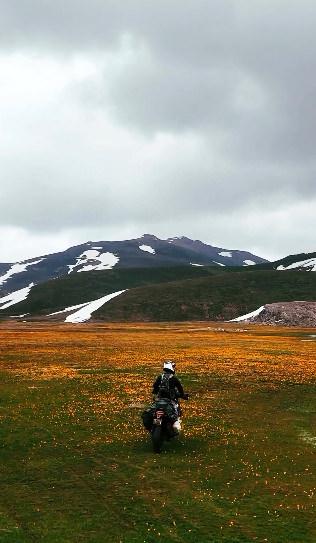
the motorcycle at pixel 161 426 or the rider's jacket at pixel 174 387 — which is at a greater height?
the rider's jacket at pixel 174 387

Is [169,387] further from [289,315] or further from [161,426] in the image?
[289,315]

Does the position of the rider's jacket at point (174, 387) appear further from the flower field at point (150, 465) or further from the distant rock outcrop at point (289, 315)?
the distant rock outcrop at point (289, 315)

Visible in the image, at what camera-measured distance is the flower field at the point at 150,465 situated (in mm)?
12359

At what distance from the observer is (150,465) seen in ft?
57.0

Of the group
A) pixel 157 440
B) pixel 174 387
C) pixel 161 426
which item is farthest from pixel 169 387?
pixel 157 440

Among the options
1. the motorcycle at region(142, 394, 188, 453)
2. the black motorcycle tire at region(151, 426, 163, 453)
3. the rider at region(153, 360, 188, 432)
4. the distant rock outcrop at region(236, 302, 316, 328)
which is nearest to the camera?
the black motorcycle tire at region(151, 426, 163, 453)

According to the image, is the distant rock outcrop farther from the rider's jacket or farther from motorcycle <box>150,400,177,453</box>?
motorcycle <box>150,400,177,453</box>

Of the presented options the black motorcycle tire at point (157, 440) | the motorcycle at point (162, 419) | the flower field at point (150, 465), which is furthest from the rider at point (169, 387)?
the flower field at point (150, 465)

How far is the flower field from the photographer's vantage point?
1236 centimetres

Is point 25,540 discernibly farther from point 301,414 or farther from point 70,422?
point 301,414

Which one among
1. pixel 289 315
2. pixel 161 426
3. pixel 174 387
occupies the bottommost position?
pixel 161 426

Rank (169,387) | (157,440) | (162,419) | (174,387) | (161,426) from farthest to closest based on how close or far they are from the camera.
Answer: (174,387) < (169,387) < (162,419) < (161,426) < (157,440)

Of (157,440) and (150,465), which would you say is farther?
(157,440)

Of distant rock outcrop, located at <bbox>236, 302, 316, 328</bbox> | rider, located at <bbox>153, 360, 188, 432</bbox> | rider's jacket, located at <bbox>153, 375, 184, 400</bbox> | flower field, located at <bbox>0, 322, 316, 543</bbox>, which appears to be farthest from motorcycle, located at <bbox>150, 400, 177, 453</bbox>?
distant rock outcrop, located at <bbox>236, 302, 316, 328</bbox>
